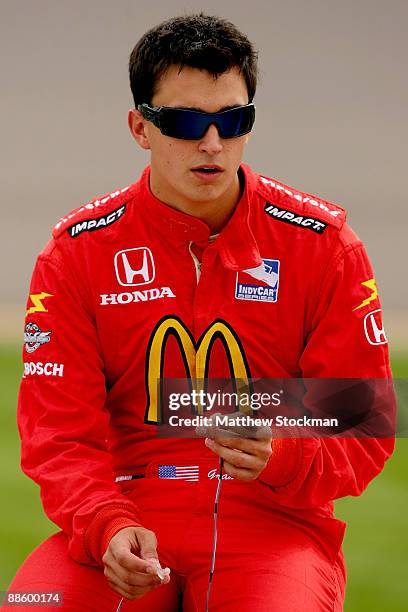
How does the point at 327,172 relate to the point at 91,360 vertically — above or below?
above

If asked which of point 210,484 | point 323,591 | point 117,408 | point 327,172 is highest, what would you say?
point 327,172

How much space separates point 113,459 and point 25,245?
5.81 meters

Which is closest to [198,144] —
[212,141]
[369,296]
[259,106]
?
[212,141]

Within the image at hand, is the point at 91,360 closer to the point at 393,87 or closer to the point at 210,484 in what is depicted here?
the point at 210,484

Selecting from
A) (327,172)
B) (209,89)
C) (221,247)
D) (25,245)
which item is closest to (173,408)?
(221,247)

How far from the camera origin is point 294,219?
2617 millimetres

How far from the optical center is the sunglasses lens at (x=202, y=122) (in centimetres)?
246

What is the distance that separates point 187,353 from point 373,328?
43 cm

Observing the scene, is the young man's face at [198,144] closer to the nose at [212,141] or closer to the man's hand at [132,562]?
the nose at [212,141]

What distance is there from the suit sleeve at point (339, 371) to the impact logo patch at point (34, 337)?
59 cm

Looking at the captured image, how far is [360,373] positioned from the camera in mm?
2463

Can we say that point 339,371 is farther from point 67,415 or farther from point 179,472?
point 67,415

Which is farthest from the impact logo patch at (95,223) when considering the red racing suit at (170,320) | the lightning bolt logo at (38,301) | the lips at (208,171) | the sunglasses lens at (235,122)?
the sunglasses lens at (235,122)

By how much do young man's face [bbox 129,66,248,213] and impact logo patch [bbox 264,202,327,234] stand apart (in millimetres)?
120
